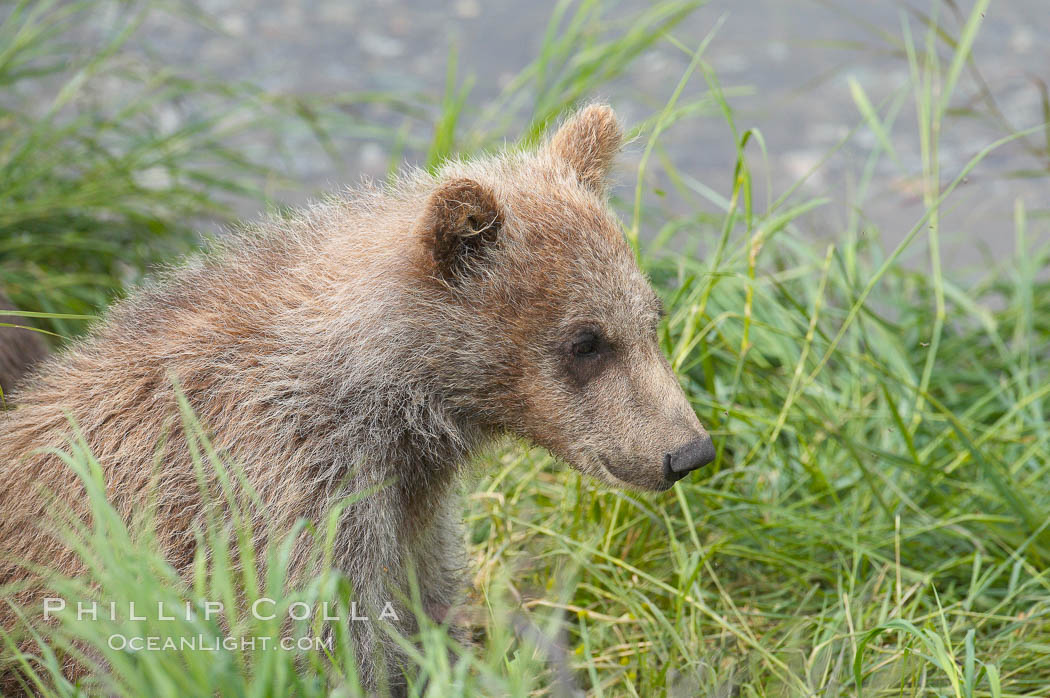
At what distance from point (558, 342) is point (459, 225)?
17.9 inches

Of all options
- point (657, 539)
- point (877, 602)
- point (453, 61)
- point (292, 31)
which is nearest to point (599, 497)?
point (657, 539)

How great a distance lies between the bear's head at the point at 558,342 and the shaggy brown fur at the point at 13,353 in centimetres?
183

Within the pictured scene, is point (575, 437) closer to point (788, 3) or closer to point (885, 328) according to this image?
point (885, 328)

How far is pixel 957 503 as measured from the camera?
15.6 ft

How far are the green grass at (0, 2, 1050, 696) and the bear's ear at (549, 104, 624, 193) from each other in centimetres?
62

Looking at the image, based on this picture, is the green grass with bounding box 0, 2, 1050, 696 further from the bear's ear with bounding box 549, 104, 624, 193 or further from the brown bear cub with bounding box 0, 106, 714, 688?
the bear's ear with bounding box 549, 104, 624, 193

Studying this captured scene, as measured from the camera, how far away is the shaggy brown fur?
431cm

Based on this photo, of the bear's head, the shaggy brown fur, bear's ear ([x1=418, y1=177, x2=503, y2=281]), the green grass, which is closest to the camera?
bear's ear ([x1=418, y1=177, x2=503, y2=281])

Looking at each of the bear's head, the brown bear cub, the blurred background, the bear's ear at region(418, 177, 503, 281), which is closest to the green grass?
the brown bear cub

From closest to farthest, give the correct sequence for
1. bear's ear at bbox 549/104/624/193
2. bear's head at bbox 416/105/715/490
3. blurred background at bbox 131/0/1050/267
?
bear's head at bbox 416/105/715/490, bear's ear at bbox 549/104/624/193, blurred background at bbox 131/0/1050/267

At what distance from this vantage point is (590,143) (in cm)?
397

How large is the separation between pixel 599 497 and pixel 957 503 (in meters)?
1.50

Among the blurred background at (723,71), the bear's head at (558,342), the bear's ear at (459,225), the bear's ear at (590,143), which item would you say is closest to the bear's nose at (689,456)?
the bear's head at (558,342)

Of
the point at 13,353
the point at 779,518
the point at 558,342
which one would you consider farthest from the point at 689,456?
the point at 13,353
